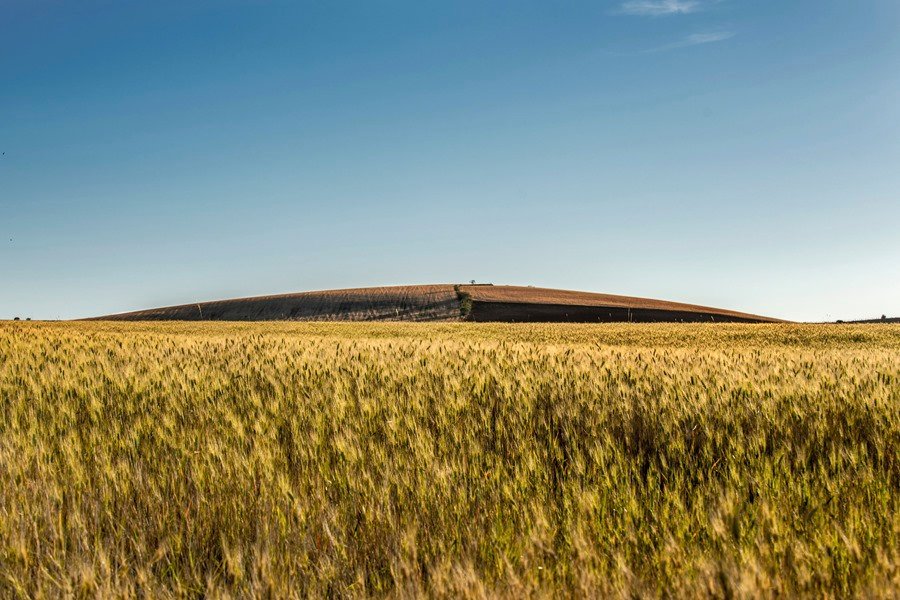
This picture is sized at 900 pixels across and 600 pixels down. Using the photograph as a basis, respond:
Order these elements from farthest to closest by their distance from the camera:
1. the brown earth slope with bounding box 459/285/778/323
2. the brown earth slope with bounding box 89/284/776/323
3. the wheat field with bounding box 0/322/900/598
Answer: the brown earth slope with bounding box 89/284/776/323 → the brown earth slope with bounding box 459/285/778/323 → the wheat field with bounding box 0/322/900/598

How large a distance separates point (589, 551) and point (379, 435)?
5.50ft

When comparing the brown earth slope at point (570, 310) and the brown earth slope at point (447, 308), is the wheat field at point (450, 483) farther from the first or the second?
the brown earth slope at point (447, 308)

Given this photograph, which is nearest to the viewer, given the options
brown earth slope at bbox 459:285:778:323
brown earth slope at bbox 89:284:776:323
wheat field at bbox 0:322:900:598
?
wheat field at bbox 0:322:900:598

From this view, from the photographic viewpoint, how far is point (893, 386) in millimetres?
3916

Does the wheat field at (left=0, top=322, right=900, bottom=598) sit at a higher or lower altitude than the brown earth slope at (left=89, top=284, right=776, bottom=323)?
lower

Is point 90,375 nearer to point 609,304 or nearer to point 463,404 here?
point 463,404

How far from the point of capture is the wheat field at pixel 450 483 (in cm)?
156

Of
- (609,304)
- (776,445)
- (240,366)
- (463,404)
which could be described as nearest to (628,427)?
(776,445)

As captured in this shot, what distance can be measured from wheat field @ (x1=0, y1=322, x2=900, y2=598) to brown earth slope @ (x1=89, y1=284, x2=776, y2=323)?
150 ft

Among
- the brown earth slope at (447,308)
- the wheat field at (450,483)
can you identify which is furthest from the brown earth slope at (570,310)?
the wheat field at (450,483)

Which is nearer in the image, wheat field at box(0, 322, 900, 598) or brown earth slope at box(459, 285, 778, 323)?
wheat field at box(0, 322, 900, 598)

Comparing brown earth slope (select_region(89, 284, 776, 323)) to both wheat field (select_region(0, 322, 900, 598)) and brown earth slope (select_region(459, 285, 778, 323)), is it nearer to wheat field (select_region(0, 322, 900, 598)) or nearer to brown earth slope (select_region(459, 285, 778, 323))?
brown earth slope (select_region(459, 285, 778, 323))

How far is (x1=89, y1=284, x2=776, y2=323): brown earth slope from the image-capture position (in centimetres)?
5250

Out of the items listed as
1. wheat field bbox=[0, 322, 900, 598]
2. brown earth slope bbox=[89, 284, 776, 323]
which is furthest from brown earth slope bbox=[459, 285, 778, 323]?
wheat field bbox=[0, 322, 900, 598]
